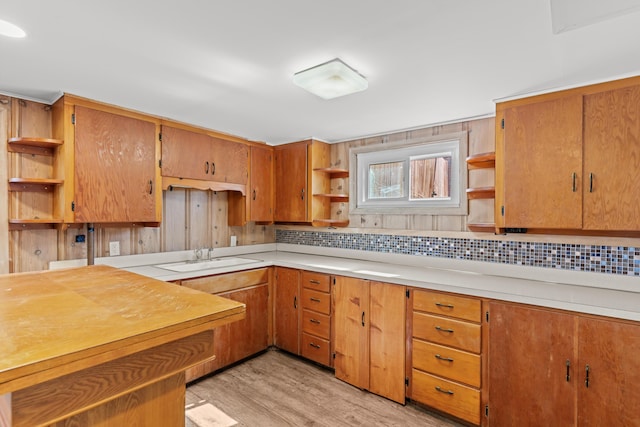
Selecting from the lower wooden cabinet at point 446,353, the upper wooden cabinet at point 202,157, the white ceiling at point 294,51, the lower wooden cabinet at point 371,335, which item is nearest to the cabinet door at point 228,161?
the upper wooden cabinet at point 202,157

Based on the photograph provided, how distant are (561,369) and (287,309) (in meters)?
2.11

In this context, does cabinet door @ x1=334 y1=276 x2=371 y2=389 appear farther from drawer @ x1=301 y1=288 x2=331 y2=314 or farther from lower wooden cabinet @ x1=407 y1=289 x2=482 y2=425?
lower wooden cabinet @ x1=407 y1=289 x2=482 y2=425

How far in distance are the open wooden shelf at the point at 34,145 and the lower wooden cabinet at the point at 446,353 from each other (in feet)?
8.78

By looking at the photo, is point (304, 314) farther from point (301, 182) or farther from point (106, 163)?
point (106, 163)

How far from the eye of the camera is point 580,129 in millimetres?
1983

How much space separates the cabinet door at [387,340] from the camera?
7.65 ft

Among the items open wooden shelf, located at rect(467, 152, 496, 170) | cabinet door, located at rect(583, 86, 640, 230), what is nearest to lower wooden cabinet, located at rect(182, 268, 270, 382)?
open wooden shelf, located at rect(467, 152, 496, 170)

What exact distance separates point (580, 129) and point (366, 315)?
186cm

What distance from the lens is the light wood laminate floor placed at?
214cm

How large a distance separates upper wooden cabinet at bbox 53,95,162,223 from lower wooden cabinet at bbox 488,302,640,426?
8.70 feet

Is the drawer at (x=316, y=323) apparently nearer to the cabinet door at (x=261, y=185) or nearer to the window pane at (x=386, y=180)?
the cabinet door at (x=261, y=185)

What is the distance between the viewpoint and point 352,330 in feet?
8.53

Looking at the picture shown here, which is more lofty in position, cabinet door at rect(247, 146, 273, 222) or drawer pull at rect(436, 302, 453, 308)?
cabinet door at rect(247, 146, 273, 222)

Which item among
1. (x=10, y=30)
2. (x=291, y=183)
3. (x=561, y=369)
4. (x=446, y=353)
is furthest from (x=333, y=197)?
(x=10, y=30)
